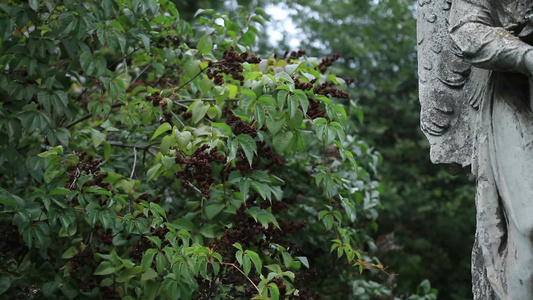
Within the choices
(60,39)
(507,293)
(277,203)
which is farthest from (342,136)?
(60,39)

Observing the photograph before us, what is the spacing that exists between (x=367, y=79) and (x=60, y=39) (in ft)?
15.2

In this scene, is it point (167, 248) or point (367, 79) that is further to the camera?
point (367, 79)

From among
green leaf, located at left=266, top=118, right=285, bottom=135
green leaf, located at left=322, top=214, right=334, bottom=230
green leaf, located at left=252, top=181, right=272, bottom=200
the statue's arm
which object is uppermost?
the statue's arm

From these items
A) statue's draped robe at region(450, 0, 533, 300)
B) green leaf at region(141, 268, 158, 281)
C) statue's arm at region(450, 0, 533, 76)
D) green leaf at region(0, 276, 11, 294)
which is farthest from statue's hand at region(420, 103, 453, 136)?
green leaf at region(0, 276, 11, 294)

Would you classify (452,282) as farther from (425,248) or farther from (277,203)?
(277,203)

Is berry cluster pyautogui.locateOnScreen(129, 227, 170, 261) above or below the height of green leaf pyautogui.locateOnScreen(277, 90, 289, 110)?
below

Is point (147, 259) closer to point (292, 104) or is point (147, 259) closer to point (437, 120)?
point (292, 104)

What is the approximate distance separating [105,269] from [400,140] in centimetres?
456

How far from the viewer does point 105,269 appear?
435cm

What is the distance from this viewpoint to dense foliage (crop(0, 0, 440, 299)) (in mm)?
4219

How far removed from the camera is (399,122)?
28.7ft

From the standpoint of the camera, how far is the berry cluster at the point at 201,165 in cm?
412

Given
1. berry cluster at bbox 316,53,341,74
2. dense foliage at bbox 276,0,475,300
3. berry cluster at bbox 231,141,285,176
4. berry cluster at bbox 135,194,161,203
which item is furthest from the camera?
dense foliage at bbox 276,0,475,300

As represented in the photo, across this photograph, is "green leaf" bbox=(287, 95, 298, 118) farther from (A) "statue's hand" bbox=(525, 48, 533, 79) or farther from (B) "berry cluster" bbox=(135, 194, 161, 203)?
(A) "statue's hand" bbox=(525, 48, 533, 79)
